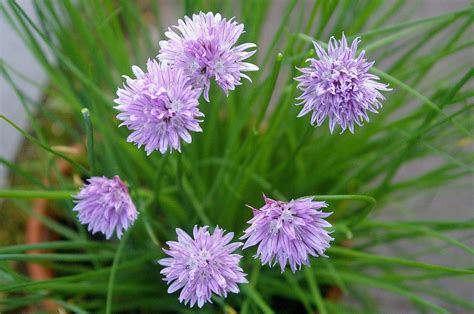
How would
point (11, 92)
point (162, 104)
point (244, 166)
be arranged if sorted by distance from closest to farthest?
1. point (162, 104)
2. point (244, 166)
3. point (11, 92)

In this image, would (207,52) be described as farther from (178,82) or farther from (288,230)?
(288,230)

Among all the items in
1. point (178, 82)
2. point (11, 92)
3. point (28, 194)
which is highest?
point (11, 92)

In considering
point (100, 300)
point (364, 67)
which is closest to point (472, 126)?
point (364, 67)

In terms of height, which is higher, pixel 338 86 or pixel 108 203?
pixel 338 86

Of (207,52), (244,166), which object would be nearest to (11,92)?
(244,166)

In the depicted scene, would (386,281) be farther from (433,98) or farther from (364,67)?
(364,67)

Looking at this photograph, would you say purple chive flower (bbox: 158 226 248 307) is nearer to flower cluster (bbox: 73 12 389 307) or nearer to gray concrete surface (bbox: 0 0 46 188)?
flower cluster (bbox: 73 12 389 307)
